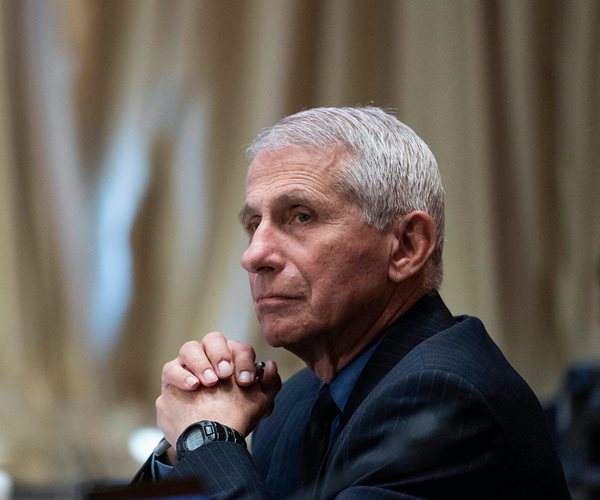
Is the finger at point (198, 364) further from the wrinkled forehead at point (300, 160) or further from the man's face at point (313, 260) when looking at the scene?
the wrinkled forehead at point (300, 160)

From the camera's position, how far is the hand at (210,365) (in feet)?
5.71

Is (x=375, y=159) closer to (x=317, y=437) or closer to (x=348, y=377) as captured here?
(x=348, y=377)

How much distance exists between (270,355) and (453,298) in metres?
0.65

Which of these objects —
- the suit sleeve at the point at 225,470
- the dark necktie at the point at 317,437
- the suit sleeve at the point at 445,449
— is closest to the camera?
the suit sleeve at the point at 445,449

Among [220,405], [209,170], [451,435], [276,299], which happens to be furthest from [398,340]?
[209,170]

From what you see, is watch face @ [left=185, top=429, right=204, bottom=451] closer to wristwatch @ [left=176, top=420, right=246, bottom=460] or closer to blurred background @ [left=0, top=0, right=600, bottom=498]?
wristwatch @ [left=176, top=420, right=246, bottom=460]

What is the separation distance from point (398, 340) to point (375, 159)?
312 mm

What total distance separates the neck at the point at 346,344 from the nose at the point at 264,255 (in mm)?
153

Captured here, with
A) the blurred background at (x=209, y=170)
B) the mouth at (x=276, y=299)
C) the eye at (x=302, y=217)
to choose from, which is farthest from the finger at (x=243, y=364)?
the blurred background at (x=209, y=170)

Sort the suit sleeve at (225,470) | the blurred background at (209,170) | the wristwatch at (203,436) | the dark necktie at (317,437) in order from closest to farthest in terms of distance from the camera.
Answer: the suit sleeve at (225,470)
the wristwatch at (203,436)
the dark necktie at (317,437)
the blurred background at (209,170)

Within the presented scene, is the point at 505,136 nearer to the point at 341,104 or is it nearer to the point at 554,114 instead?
the point at 554,114

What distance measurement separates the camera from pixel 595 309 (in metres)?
3.46

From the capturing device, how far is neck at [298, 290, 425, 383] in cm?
178

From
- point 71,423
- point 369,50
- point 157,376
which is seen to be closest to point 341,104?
point 369,50
